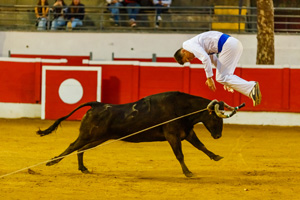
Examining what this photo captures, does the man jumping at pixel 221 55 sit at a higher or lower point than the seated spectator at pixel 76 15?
lower

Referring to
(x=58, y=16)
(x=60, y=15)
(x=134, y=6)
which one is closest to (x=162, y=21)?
(x=134, y=6)

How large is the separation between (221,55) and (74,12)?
10.2 meters

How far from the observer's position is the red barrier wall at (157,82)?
1358cm

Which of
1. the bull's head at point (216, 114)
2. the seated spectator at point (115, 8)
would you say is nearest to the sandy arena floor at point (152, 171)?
the bull's head at point (216, 114)

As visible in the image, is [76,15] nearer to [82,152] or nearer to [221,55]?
[221,55]

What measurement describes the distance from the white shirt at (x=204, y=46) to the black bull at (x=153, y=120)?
41cm

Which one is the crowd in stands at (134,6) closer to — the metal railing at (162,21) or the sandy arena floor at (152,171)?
the metal railing at (162,21)

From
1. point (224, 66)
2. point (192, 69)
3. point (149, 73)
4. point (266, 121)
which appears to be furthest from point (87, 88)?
point (224, 66)

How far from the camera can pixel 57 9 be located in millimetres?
17500

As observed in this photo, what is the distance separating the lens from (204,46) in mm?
7445

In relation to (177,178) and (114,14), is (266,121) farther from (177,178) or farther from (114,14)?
(177,178)

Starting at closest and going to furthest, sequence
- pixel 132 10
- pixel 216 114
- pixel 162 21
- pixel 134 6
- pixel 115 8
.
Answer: pixel 216 114 < pixel 162 21 < pixel 115 8 < pixel 134 6 < pixel 132 10

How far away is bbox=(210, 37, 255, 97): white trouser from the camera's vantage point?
7.59 meters

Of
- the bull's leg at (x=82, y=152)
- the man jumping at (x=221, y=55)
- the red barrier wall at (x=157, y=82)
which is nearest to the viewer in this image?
the man jumping at (x=221, y=55)
